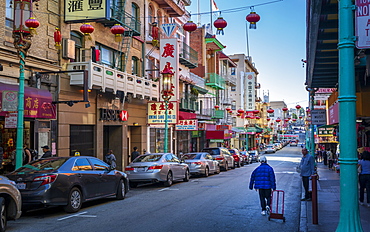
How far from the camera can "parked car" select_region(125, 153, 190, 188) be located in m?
16.9

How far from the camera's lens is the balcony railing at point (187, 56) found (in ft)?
115

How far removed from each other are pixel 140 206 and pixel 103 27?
13.2 meters

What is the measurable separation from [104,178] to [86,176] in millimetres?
1079

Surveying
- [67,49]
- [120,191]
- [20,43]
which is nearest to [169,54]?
[67,49]

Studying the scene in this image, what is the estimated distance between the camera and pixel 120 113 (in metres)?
24.2

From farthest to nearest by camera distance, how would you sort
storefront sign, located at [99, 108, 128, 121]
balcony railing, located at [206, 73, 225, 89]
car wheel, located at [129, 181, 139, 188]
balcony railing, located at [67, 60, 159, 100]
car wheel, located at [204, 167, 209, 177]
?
balcony railing, located at [206, 73, 225, 89], car wheel, located at [204, 167, 209, 177], storefront sign, located at [99, 108, 128, 121], balcony railing, located at [67, 60, 159, 100], car wheel, located at [129, 181, 139, 188]

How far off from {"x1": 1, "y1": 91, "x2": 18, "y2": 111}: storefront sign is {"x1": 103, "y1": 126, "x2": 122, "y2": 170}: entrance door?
42.5 ft

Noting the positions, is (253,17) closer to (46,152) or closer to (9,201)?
(46,152)

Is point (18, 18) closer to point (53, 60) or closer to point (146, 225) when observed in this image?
point (53, 60)

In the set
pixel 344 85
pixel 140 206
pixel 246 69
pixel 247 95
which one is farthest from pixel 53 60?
pixel 246 69

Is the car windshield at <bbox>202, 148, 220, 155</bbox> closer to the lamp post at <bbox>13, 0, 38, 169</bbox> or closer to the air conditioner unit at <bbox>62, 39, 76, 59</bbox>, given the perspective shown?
the air conditioner unit at <bbox>62, 39, 76, 59</bbox>

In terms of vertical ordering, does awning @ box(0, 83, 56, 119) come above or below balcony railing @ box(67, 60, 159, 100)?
below

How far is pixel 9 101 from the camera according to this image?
12070 millimetres

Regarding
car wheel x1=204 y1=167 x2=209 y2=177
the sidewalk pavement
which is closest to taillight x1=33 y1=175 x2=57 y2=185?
the sidewalk pavement
